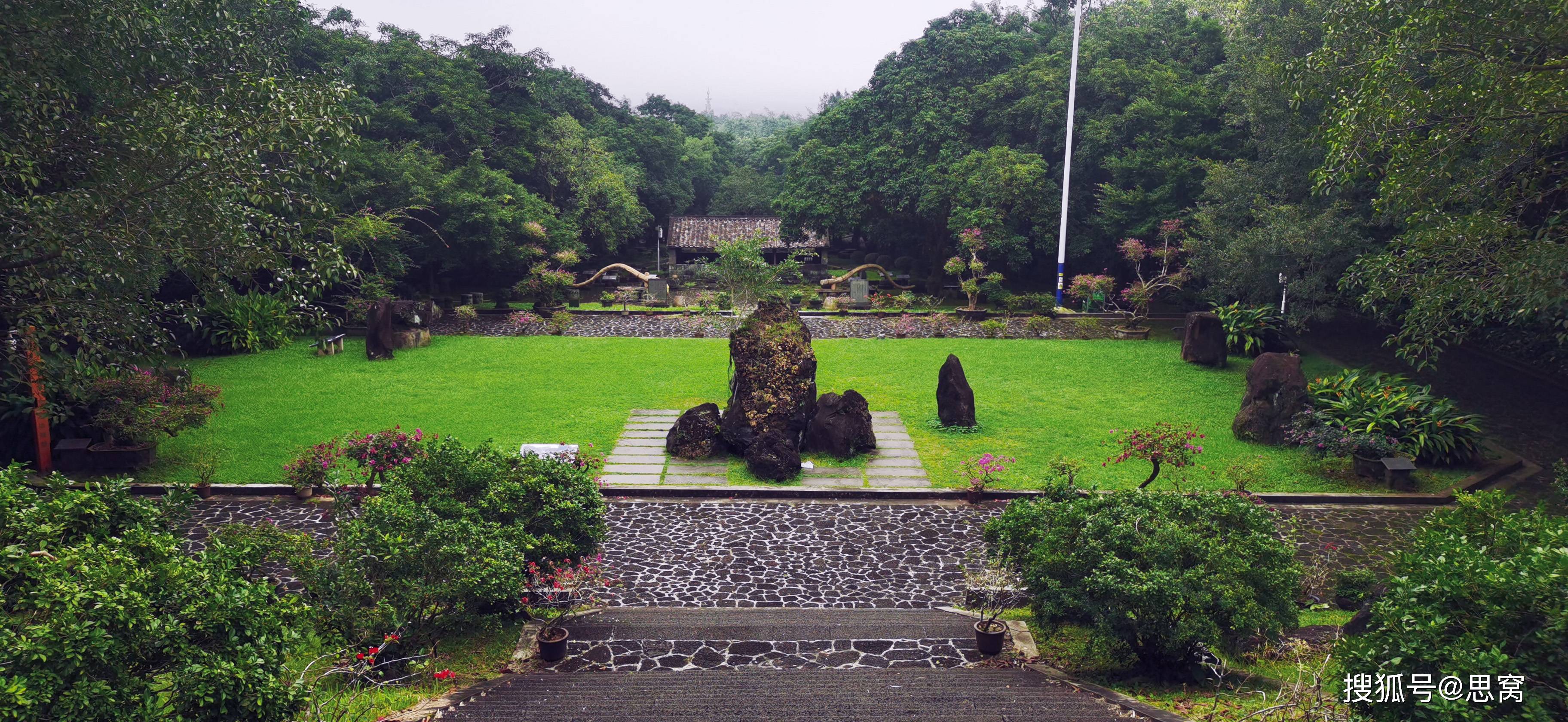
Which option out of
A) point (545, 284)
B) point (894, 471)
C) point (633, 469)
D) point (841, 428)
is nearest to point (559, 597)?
point (633, 469)

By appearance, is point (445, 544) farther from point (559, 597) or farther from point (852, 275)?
point (852, 275)

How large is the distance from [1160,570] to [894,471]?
7.15m

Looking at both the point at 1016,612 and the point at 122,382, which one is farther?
the point at 122,382

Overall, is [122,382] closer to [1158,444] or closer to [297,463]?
[297,463]

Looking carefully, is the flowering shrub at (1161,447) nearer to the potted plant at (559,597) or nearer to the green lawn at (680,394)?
the green lawn at (680,394)

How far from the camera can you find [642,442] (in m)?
15.4

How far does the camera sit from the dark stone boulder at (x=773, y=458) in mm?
13555

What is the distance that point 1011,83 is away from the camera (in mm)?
31562

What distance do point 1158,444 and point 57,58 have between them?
12.9 meters

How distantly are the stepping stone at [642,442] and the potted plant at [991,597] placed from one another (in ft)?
21.0

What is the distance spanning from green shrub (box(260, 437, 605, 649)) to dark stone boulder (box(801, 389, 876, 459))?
20.4 ft

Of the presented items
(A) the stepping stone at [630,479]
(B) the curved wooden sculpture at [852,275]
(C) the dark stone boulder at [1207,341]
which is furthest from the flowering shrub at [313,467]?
(B) the curved wooden sculpture at [852,275]

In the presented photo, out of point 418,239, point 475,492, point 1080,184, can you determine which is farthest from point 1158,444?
point 418,239

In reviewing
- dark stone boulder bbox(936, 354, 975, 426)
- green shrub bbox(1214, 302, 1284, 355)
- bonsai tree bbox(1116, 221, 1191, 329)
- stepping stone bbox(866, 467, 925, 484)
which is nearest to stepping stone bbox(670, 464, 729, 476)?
stepping stone bbox(866, 467, 925, 484)
